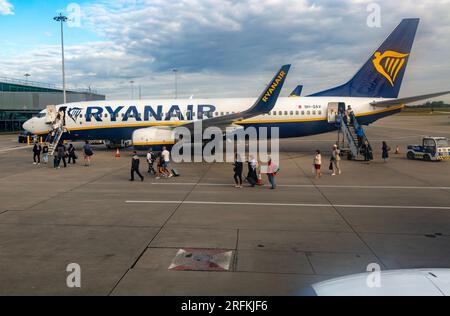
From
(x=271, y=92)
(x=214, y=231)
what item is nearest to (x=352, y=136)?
(x=271, y=92)

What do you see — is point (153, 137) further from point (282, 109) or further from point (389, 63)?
point (389, 63)

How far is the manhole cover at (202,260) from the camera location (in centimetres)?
769

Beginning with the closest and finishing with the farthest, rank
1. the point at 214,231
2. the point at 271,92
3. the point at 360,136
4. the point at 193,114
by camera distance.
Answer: the point at 214,231, the point at 271,92, the point at 360,136, the point at 193,114

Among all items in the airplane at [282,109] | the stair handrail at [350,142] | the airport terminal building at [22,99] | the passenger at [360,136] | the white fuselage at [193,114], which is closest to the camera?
the stair handrail at [350,142]

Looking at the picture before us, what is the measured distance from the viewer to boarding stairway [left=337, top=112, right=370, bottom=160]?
2552 centimetres

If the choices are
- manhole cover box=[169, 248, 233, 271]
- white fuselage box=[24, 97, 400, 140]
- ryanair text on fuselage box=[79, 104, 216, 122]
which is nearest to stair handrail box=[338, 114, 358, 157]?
white fuselage box=[24, 97, 400, 140]

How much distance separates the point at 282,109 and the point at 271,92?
5.21m

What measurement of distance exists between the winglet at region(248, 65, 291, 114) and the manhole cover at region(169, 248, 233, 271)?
16921 mm

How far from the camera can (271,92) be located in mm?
23938

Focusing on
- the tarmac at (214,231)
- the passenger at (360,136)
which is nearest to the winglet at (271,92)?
the passenger at (360,136)

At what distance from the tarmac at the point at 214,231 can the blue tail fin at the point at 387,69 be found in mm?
12204

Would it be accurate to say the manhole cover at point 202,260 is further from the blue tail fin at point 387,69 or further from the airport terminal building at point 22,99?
the airport terminal building at point 22,99

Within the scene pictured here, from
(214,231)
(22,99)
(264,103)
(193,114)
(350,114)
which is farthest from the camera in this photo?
(22,99)
